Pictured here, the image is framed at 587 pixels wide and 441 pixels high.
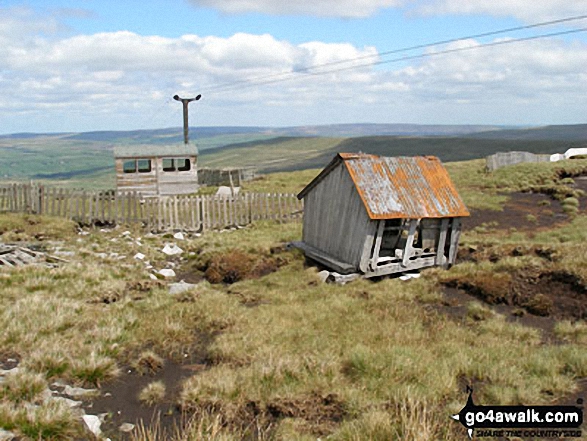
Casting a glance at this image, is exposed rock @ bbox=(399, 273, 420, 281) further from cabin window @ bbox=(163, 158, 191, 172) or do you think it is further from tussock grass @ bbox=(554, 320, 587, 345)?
cabin window @ bbox=(163, 158, 191, 172)

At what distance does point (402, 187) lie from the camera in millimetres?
12977

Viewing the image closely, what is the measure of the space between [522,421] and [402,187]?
7888mm

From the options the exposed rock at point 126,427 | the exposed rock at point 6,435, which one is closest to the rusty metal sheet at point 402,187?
the exposed rock at point 126,427

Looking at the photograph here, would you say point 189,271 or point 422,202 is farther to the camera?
point 189,271

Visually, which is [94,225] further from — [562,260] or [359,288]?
[562,260]

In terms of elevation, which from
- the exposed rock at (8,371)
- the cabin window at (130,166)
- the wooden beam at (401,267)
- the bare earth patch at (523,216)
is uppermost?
the cabin window at (130,166)

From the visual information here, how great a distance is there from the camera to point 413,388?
6.39m

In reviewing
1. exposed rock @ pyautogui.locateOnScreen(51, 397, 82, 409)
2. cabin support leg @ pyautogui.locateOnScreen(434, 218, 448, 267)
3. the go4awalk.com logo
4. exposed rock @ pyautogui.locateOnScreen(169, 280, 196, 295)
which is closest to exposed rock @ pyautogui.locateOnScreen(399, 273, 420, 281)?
cabin support leg @ pyautogui.locateOnScreen(434, 218, 448, 267)

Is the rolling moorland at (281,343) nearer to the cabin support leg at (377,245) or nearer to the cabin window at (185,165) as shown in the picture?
the cabin support leg at (377,245)

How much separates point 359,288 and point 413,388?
537cm

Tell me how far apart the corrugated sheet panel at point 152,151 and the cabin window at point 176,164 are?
0.45 meters

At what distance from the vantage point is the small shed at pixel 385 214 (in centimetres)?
1238

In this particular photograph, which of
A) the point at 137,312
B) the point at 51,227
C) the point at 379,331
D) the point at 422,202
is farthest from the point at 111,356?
the point at 51,227

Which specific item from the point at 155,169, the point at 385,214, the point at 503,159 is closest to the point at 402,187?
the point at 385,214
